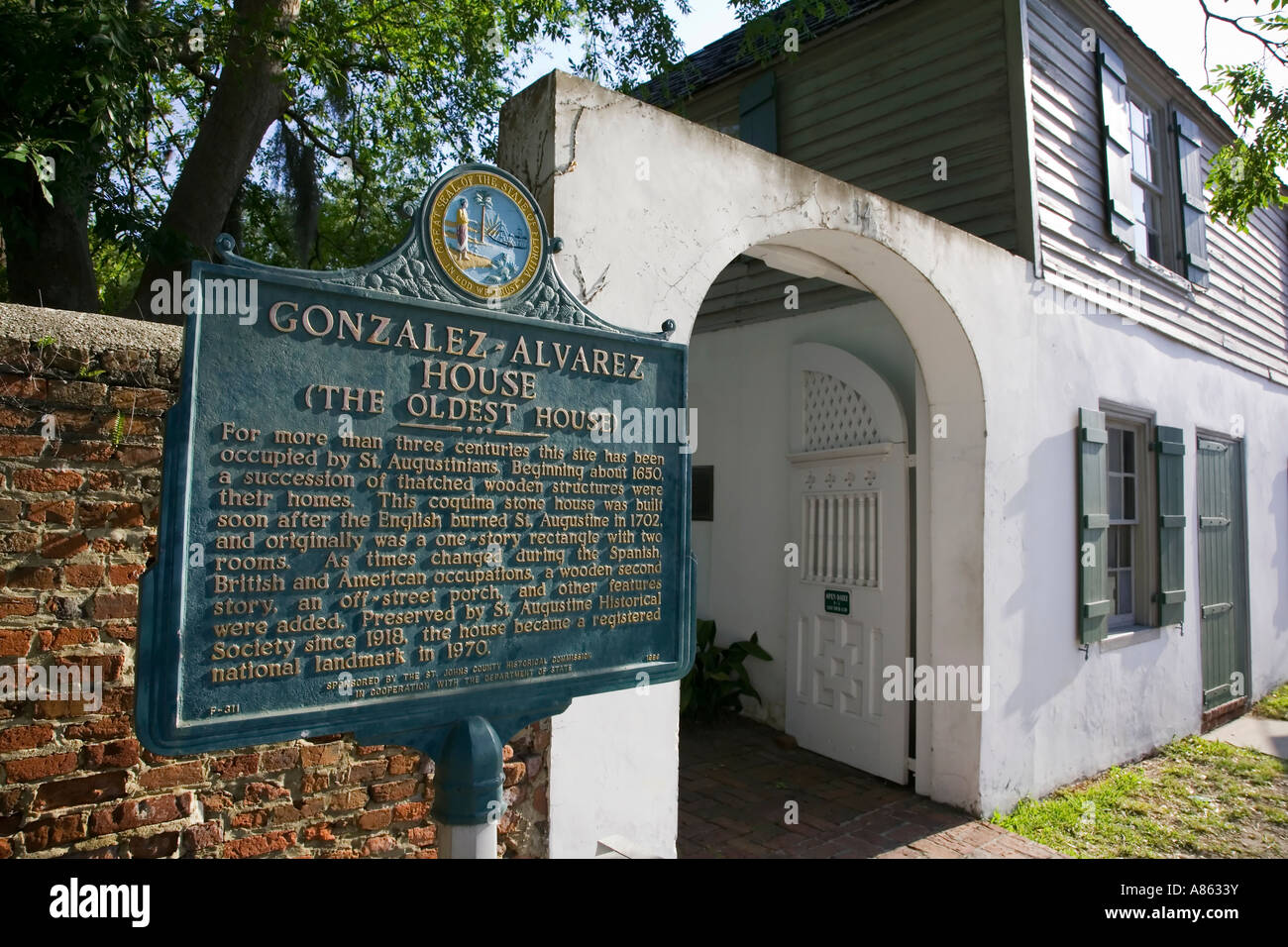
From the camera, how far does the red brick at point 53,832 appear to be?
2.51 m

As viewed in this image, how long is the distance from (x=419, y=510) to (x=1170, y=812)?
18.7 ft

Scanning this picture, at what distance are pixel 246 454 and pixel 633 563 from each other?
45.4 inches

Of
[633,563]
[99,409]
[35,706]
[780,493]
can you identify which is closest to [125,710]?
[35,706]

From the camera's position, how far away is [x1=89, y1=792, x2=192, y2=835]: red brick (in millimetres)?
2611

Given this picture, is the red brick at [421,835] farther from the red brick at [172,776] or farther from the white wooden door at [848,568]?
the white wooden door at [848,568]

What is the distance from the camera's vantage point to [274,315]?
1.99 metres

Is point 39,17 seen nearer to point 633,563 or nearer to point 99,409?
point 99,409

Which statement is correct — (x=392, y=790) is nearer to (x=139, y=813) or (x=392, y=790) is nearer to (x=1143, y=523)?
(x=139, y=813)

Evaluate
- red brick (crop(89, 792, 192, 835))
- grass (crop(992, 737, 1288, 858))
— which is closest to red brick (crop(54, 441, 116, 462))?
red brick (crop(89, 792, 192, 835))

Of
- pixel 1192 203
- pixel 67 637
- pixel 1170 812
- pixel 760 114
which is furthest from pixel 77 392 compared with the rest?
pixel 1192 203

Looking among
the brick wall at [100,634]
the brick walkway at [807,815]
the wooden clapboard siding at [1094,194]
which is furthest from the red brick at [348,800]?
the wooden clapboard siding at [1094,194]

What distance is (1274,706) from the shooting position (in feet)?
27.8

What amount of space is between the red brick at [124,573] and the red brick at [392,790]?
1075mm

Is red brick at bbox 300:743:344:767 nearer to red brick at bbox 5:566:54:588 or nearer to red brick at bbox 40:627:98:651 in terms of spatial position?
red brick at bbox 40:627:98:651
